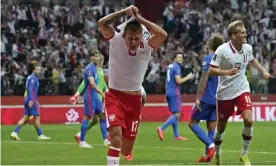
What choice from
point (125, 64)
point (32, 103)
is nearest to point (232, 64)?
point (125, 64)

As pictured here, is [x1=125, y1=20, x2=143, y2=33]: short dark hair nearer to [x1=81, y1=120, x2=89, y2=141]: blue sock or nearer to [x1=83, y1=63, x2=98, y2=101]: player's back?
[x1=83, y1=63, x2=98, y2=101]: player's back

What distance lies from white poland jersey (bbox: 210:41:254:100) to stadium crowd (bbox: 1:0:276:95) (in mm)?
19052

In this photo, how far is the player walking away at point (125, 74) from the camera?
11.2 m

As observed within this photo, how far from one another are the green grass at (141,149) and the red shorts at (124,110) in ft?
11.8

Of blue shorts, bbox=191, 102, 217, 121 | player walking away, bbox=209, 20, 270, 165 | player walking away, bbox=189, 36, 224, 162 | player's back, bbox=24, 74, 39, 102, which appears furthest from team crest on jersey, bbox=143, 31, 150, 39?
player's back, bbox=24, 74, 39, 102

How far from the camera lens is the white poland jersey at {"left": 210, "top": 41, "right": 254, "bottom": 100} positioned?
14.1 metres

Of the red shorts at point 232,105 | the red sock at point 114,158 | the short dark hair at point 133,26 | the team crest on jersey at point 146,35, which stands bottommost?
the red sock at point 114,158

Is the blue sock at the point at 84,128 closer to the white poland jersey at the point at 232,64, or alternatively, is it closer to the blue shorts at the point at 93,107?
the blue shorts at the point at 93,107

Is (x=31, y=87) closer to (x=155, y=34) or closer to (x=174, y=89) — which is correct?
(x=174, y=89)

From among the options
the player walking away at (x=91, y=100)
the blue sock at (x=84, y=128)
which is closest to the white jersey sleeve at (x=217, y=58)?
the player walking away at (x=91, y=100)

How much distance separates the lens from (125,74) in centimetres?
1155

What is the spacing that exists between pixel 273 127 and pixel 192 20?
14.1 metres

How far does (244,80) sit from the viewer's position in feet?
46.8

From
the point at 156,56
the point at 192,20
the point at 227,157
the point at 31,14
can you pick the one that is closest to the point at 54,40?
the point at 31,14
